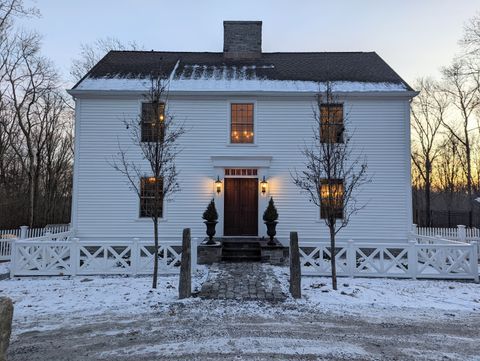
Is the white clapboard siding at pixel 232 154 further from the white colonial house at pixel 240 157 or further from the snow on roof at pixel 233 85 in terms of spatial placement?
the snow on roof at pixel 233 85

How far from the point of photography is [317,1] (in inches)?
699

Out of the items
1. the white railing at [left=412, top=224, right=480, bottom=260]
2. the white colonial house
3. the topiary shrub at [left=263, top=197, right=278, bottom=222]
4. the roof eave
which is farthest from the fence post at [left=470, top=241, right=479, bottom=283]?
the roof eave

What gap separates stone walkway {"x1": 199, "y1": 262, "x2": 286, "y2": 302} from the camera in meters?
6.75

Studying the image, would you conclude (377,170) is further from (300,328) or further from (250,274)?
(300,328)

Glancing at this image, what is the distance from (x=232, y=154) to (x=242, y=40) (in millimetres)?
6763

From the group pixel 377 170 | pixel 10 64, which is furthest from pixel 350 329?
pixel 10 64

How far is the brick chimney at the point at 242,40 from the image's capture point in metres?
15.0

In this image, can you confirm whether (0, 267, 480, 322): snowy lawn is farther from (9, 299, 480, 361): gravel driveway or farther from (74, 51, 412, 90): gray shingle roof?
(74, 51, 412, 90): gray shingle roof

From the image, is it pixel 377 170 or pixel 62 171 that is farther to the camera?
pixel 62 171

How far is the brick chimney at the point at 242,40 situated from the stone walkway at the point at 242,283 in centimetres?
1051

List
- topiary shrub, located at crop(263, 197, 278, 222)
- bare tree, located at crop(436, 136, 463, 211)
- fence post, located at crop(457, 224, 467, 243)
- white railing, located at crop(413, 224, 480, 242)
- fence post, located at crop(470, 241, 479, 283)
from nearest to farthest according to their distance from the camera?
fence post, located at crop(470, 241, 479, 283), topiary shrub, located at crop(263, 197, 278, 222), fence post, located at crop(457, 224, 467, 243), white railing, located at crop(413, 224, 480, 242), bare tree, located at crop(436, 136, 463, 211)

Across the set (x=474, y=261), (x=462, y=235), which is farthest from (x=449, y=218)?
(x=474, y=261)

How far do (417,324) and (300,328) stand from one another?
220cm

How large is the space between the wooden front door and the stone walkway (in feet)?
8.15
